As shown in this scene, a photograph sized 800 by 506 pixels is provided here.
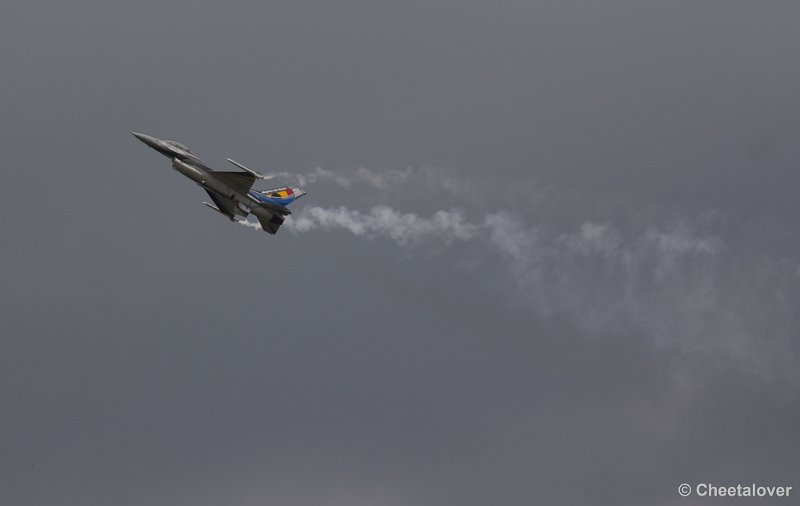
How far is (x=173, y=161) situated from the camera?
113938mm

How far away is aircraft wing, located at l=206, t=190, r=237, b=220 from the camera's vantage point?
113812 millimetres

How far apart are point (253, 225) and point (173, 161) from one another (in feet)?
28.0

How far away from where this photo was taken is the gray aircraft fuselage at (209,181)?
113m

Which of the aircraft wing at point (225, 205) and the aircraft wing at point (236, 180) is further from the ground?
the aircraft wing at point (236, 180)

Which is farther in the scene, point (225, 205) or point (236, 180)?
A: point (225, 205)

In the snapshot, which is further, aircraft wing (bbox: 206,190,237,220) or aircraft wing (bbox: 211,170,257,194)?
aircraft wing (bbox: 206,190,237,220)

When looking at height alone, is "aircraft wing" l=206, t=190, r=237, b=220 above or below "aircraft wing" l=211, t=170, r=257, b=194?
below

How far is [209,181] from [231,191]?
2.07 m

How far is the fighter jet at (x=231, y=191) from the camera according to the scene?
368ft

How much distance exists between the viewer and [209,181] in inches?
4451

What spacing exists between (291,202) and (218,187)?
659 cm

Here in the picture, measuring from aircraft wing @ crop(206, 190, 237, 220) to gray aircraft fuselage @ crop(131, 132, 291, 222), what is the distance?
254mm

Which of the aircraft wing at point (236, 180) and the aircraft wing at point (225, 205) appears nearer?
the aircraft wing at point (236, 180)

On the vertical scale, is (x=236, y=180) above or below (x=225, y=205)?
above
